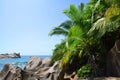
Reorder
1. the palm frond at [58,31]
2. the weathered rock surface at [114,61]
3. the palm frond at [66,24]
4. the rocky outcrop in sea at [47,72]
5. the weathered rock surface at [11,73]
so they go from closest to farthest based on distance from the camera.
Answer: the weathered rock surface at [114,61], the rocky outcrop in sea at [47,72], the weathered rock surface at [11,73], the palm frond at [66,24], the palm frond at [58,31]

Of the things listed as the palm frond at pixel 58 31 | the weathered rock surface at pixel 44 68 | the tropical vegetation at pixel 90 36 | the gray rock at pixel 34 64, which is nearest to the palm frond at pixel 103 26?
the tropical vegetation at pixel 90 36

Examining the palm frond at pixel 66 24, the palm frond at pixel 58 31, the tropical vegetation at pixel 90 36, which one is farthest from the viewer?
the palm frond at pixel 58 31

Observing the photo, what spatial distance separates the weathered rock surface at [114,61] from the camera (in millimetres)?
19797

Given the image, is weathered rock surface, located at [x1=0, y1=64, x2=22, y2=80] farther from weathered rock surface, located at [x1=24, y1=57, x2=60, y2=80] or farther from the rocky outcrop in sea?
weathered rock surface, located at [x1=24, y1=57, x2=60, y2=80]

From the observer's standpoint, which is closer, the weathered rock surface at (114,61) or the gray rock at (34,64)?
the weathered rock surface at (114,61)

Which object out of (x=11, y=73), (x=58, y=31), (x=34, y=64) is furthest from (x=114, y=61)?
(x=34, y=64)

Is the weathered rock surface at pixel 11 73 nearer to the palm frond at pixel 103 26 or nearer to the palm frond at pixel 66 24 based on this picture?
the palm frond at pixel 66 24

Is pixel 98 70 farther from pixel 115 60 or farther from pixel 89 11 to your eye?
pixel 89 11

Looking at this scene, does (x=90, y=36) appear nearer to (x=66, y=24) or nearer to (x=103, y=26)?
(x=103, y=26)

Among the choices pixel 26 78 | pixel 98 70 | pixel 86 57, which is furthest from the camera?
pixel 86 57

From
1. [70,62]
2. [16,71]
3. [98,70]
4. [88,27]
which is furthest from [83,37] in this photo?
[16,71]

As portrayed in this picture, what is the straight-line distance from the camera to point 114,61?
2014cm

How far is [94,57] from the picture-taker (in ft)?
72.2

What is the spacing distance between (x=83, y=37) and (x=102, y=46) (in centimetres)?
215
